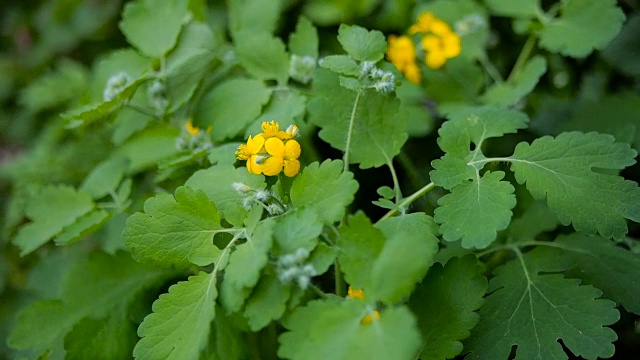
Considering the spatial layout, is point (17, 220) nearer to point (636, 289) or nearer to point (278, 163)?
point (278, 163)

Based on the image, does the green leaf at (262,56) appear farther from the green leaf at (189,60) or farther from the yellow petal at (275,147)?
the yellow petal at (275,147)

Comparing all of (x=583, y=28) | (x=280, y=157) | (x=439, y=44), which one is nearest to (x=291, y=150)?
(x=280, y=157)

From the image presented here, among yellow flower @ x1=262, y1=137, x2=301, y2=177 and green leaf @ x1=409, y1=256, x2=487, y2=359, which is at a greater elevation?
yellow flower @ x1=262, y1=137, x2=301, y2=177

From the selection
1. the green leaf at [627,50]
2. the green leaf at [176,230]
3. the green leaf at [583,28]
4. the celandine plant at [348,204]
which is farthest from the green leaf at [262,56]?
the green leaf at [627,50]

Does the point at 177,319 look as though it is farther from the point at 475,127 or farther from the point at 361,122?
the point at 475,127

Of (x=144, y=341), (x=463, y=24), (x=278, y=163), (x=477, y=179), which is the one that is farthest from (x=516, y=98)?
(x=144, y=341)

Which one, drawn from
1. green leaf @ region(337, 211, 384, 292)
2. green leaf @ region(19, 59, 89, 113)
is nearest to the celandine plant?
green leaf @ region(337, 211, 384, 292)

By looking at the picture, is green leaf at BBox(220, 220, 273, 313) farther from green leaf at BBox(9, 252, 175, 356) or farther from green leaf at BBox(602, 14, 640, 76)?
green leaf at BBox(602, 14, 640, 76)
